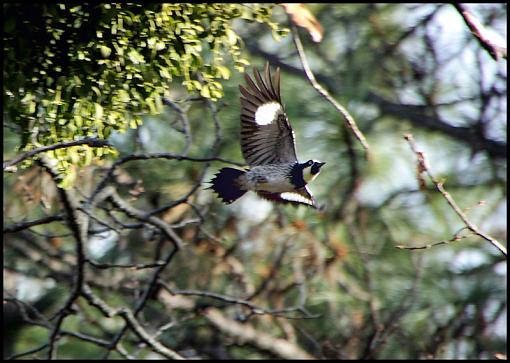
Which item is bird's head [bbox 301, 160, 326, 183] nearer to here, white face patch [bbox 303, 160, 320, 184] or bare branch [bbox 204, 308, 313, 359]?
white face patch [bbox 303, 160, 320, 184]

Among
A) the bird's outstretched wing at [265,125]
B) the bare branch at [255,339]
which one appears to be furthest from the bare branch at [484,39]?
the bare branch at [255,339]

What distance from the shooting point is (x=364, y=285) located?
3391 millimetres

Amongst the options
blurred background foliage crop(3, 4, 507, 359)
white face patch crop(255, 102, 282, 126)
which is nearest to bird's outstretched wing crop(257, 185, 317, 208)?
white face patch crop(255, 102, 282, 126)

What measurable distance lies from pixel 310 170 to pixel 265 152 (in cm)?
9

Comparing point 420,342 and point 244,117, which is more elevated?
point 244,117

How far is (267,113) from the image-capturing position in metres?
1.83

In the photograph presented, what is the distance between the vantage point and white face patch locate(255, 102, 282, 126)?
1809mm

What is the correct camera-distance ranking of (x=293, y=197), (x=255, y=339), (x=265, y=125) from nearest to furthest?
(x=265, y=125), (x=293, y=197), (x=255, y=339)

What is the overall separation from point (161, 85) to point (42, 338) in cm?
214

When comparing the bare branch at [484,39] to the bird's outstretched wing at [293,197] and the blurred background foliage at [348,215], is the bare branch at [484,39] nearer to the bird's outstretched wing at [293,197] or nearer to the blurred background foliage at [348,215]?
the bird's outstretched wing at [293,197]

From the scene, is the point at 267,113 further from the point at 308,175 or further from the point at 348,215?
the point at 348,215

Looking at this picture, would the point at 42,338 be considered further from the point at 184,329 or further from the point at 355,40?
the point at 355,40

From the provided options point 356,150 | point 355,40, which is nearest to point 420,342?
point 356,150

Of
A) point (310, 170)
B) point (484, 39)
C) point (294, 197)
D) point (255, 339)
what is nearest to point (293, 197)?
point (294, 197)
